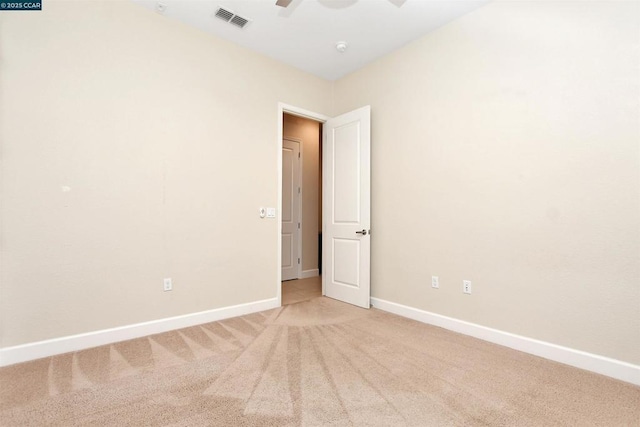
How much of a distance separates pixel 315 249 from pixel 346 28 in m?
3.58

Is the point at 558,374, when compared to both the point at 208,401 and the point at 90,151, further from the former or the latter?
the point at 90,151

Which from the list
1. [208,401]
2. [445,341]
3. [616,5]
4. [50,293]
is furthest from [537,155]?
[50,293]

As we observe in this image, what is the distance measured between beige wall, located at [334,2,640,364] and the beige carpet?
1.48ft

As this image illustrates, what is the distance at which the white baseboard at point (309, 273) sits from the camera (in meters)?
5.28

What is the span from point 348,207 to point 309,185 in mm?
1790

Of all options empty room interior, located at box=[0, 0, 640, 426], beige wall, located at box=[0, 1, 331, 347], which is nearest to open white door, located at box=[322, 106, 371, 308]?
empty room interior, located at box=[0, 0, 640, 426]

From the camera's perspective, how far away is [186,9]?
2.75 m

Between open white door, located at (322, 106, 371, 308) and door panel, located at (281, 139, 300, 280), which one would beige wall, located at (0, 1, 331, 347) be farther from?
door panel, located at (281, 139, 300, 280)

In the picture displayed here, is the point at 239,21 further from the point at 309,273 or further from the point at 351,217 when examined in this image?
the point at 309,273

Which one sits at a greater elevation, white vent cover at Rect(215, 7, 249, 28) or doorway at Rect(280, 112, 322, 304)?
white vent cover at Rect(215, 7, 249, 28)

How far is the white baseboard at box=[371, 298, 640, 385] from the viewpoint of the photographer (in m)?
1.99

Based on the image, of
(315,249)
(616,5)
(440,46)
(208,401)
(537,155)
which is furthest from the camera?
(315,249)

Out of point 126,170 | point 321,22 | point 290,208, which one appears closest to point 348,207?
point 290,208

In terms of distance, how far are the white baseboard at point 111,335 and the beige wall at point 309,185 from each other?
6.89 feet
